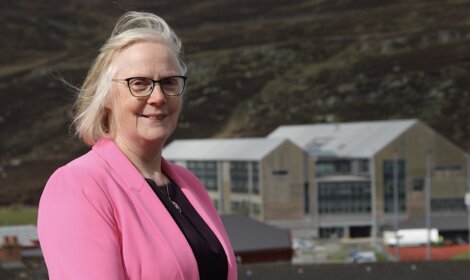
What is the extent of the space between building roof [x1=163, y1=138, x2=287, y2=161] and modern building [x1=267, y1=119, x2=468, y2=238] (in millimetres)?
3600

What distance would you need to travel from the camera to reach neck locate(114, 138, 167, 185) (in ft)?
7.62

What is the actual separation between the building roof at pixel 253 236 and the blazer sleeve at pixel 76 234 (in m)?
28.8

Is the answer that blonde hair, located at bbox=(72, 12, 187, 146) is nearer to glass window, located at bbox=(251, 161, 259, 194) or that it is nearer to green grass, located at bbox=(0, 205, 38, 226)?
glass window, located at bbox=(251, 161, 259, 194)

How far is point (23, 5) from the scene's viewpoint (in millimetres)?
154750

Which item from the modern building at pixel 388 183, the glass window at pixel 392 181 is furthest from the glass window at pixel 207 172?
the glass window at pixel 392 181

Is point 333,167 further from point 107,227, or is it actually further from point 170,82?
point 107,227

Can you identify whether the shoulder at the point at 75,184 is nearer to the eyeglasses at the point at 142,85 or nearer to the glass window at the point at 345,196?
the eyeglasses at the point at 142,85

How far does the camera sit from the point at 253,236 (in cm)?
3316

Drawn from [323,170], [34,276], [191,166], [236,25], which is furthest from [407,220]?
[236,25]

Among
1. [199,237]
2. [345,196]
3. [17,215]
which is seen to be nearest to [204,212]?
[199,237]

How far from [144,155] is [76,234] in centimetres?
42

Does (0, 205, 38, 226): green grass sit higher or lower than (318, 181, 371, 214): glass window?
lower

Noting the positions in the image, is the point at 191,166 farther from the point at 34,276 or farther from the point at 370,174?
the point at 34,276

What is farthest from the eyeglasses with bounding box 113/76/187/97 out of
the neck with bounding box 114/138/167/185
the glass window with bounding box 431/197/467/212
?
the glass window with bounding box 431/197/467/212
